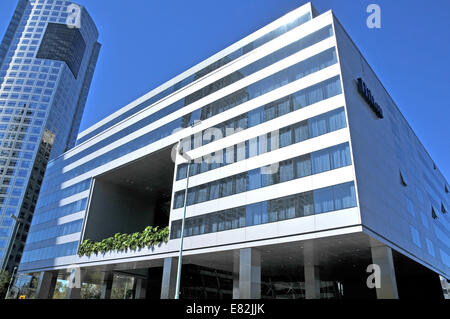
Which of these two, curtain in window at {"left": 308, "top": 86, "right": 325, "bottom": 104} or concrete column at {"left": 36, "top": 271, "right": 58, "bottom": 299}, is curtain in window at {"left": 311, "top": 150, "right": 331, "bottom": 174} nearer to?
curtain in window at {"left": 308, "top": 86, "right": 325, "bottom": 104}

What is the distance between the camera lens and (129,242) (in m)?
39.9

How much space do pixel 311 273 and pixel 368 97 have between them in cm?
1783

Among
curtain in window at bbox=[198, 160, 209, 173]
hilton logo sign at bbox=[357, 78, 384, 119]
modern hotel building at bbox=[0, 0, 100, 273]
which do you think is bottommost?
curtain in window at bbox=[198, 160, 209, 173]

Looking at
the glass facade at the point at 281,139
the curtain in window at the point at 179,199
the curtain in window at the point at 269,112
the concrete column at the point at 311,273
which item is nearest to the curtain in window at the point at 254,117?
the curtain in window at the point at 269,112

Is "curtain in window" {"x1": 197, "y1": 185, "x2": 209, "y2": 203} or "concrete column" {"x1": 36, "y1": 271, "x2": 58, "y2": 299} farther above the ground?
"curtain in window" {"x1": 197, "y1": 185, "x2": 209, "y2": 203}

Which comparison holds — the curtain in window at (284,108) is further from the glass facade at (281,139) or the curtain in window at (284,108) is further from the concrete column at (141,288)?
the concrete column at (141,288)

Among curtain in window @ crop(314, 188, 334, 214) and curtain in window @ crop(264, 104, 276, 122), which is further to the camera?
curtain in window @ crop(264, 104, 276, 122)

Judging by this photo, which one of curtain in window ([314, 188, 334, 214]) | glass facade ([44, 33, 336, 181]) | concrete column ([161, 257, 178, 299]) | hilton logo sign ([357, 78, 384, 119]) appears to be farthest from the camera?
concrete column ([161, 257, 178, 299])

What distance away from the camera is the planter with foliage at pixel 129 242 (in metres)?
37.1

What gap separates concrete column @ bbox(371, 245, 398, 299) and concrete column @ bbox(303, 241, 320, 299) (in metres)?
5.09

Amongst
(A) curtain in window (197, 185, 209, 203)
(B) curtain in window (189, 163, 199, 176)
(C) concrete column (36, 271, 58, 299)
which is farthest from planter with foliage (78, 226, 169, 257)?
(C) concrete column (36, 271, 58, 299)

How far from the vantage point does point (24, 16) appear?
15200cm

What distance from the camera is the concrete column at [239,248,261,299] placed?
28600mm
